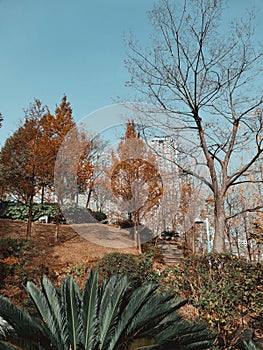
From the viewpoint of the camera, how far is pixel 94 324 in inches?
98.5

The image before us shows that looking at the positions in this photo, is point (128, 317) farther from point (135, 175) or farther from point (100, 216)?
point (100, 216)

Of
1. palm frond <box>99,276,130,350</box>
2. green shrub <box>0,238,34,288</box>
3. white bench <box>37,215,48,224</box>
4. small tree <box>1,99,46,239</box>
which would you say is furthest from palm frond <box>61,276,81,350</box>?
white bench <box>37,215,48,224</box>

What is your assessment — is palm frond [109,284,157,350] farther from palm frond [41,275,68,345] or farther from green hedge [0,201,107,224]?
green hedge [0,201,107,224]

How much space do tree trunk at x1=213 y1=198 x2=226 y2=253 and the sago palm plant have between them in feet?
16.3

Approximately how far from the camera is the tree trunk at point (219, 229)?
25.2 ft

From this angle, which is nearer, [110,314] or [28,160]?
[110,314]

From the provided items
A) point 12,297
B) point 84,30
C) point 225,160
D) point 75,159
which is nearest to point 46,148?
point 75,159

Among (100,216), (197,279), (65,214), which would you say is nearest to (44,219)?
(65,214)

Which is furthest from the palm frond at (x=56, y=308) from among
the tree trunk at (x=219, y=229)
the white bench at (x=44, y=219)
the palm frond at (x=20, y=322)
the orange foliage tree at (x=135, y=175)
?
the white bench at (x=44, y=219)

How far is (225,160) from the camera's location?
329 inches

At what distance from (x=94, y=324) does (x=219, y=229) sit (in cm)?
600

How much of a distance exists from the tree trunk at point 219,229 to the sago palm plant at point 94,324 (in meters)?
4.98

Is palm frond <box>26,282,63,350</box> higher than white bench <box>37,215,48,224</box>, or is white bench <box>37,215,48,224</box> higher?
white bench <box>37,215,48,224</box>

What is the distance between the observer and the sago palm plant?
2414 mm
